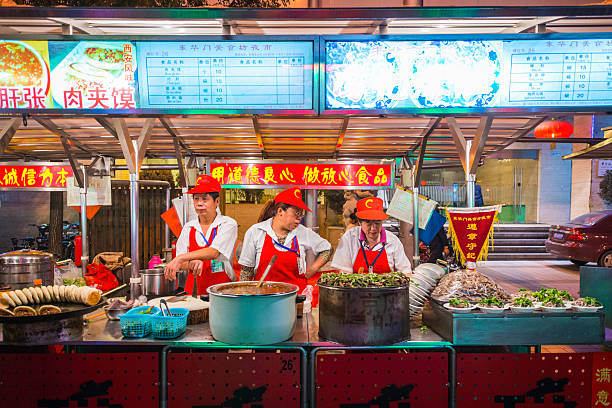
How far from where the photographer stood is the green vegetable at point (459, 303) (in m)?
2.61

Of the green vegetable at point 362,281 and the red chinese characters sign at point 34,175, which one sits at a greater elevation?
the red chinese characters sign at point 34,175

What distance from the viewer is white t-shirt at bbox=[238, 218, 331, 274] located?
394 centimetres

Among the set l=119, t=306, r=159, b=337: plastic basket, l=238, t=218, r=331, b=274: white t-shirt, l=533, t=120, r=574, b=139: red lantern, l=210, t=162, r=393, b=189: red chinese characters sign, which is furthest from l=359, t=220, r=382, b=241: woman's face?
l=533, t=120, r=574, b=139: red lantern

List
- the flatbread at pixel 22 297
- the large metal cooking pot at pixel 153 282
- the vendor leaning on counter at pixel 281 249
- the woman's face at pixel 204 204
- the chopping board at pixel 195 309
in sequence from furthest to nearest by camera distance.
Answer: the woman's face at pixel 204 204 → the vendor leaning on counter at pixel 281 249 → the large metal cooking pot at pixel 153 282 → the chopping board at pixel 195 309 → the flatbread at pixel 22 297

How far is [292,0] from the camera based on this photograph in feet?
29.1

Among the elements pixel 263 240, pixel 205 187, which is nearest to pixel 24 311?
pixel 205 187

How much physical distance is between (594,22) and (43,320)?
468 cm

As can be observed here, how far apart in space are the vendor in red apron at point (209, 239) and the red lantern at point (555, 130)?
9.47 m

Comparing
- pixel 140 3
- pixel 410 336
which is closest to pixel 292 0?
pixel 140 3

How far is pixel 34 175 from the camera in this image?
673cm

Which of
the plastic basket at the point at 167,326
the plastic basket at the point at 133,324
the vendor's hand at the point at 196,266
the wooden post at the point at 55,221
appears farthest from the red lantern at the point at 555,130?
the wooden post at the point at 55,221

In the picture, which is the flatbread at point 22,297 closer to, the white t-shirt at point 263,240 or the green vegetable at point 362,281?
the white t-shirt at point 263,240

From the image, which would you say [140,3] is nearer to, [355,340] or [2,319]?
[2,319]

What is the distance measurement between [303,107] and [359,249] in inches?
70.3
